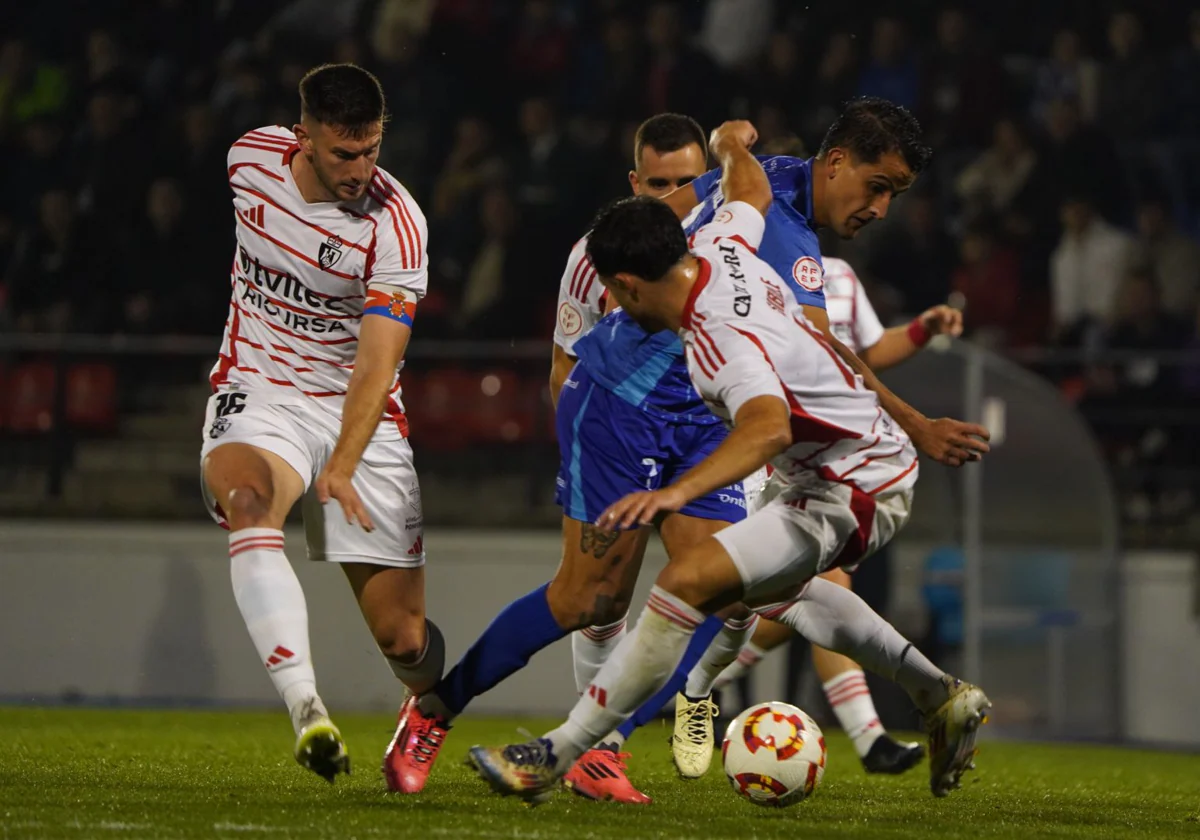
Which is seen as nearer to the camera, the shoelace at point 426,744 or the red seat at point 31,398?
the shoelace at point 426,744

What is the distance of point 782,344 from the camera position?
182 inches

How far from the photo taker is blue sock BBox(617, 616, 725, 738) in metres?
5.57

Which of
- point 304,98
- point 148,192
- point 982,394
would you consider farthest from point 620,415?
point 148,192

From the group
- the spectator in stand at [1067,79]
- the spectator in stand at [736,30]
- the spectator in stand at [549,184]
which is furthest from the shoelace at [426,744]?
the spectator in stand at [1067,79]

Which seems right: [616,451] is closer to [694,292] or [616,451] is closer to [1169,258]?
[694,292]

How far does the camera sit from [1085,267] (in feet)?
40.8

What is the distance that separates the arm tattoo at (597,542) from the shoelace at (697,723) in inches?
43.1

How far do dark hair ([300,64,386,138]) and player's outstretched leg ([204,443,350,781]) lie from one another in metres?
0.98

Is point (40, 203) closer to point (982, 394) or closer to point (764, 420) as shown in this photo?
point (982, 394)

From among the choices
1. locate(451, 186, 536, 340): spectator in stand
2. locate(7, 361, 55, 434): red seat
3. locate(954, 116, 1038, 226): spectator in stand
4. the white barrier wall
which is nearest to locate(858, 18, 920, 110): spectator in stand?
locate(954, 116, 1038, 226): spectator in stand

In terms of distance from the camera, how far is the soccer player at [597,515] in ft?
17.2

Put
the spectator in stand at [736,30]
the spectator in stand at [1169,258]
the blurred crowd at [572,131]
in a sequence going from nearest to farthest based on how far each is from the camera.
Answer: the spectator in stand at [1169,258]
the blurred crowd at [572,131]
the spectator in stand at [736,30]

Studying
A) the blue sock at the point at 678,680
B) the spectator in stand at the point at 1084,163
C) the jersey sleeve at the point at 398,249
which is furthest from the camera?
the spectator in stand at the point at 1084,163

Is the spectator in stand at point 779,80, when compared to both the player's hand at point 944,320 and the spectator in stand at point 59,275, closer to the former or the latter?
the spectator in stand at point 59,275
